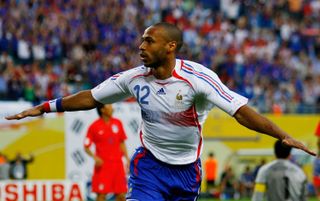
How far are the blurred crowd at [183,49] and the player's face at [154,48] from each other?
644 inches

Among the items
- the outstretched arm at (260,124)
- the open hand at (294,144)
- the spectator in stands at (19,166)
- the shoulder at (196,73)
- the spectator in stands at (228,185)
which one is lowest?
the spectator in stands at (228,185)

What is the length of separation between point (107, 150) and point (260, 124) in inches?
308

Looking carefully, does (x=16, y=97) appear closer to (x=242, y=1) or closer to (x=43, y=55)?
(x=43, y=55)

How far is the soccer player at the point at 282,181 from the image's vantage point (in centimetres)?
1095

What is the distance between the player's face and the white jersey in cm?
18

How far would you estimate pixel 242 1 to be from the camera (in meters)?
36.0

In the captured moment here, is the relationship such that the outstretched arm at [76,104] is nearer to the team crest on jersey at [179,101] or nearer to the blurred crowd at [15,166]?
the team crest on jersey at [179,101]

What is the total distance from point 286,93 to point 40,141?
959 cm

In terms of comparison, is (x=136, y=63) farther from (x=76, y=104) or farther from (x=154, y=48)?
(x=154, y=48)

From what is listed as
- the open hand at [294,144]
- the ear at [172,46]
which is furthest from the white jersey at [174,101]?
the open hand at [294,144]

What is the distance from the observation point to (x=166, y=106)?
870 cm

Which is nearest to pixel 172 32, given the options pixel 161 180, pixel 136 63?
pixel 161 180

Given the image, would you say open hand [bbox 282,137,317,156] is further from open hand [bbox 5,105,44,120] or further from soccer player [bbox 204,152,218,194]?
soccer player [bbox 204,152,218,194]

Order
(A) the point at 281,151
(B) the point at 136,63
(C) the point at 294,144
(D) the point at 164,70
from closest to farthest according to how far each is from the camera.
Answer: (C) the point at 294,144 → (D) the point at 164,70 → (A) the point at 281,151 → (B) the point at 136,63
